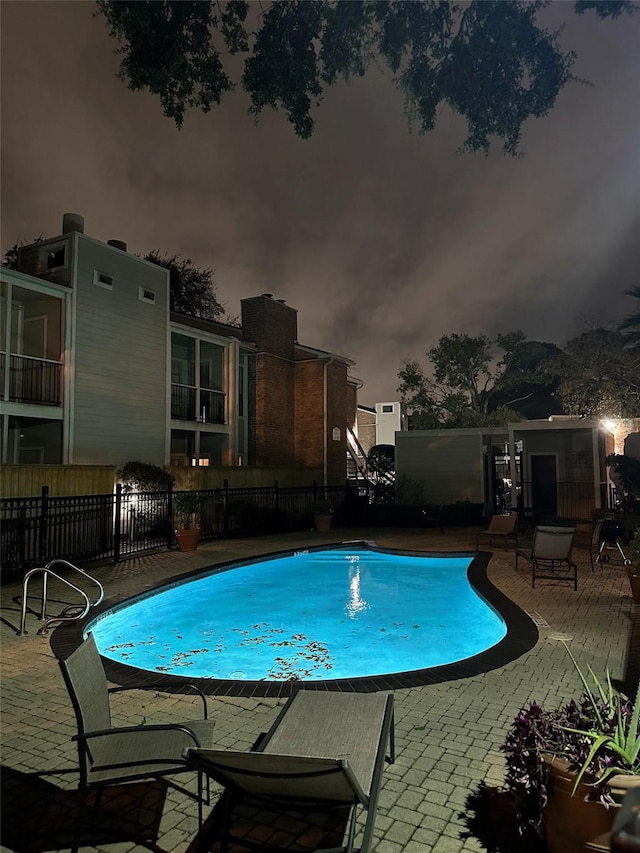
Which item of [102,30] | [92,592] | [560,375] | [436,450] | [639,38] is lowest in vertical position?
[92,592]

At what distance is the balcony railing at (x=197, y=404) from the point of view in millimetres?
18625

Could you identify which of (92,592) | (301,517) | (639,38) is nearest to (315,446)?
(301,517)

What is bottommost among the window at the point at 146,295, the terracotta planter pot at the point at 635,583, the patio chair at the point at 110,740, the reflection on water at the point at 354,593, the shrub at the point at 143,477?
the reflection on water at the point at 354,593

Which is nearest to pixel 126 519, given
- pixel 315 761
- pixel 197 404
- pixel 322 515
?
pixel 322 515

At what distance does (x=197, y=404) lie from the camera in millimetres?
18672

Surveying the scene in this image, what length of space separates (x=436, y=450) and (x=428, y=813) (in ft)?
56.5

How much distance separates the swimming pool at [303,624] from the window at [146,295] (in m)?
9.81

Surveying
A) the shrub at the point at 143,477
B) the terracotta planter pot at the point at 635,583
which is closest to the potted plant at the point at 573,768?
the terracotta planter pot at the point at 635,583

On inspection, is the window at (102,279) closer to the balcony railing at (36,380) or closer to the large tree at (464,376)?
the balcony railing at (36,380)

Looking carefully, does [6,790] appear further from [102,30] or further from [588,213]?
[588,213]

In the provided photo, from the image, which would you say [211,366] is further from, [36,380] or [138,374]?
[36,380]

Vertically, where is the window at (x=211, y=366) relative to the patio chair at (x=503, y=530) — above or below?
above

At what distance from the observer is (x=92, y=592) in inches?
327

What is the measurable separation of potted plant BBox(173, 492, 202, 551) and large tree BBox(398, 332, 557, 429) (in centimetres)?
1931
